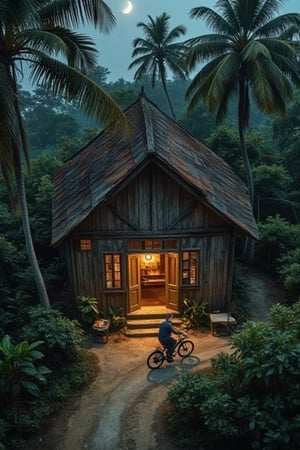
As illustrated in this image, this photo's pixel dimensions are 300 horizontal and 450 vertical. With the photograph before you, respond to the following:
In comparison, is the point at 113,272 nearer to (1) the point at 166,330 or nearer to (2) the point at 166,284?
(2) the point at 166,284

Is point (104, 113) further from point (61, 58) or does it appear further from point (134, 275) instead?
point (134, 275)

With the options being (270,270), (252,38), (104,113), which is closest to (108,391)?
(104,113)

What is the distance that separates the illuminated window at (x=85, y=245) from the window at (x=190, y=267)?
3345 millimetres

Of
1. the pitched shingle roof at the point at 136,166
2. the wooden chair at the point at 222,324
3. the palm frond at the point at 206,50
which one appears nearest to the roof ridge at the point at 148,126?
the pitched shingle roof at the point at 136,166

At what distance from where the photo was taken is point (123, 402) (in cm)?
938

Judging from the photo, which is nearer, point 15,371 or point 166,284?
point 15,371

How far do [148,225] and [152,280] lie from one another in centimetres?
491

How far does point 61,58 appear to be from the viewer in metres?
9.52

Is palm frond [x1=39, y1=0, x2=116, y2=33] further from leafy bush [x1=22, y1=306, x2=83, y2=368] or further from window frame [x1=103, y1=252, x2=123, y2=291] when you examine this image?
leafy bush [x1=22, y1=306, x2=83, y2=368]

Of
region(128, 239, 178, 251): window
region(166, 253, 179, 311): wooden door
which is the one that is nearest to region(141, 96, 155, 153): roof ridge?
region(128, 239, 178, 251): window

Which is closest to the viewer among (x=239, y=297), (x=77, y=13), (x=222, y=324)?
(x=77, y=13)

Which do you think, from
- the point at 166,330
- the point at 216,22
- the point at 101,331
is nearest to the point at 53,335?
the point at 101,331

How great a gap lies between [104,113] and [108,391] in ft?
24.2

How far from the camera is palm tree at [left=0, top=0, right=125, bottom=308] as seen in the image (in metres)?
8.09
